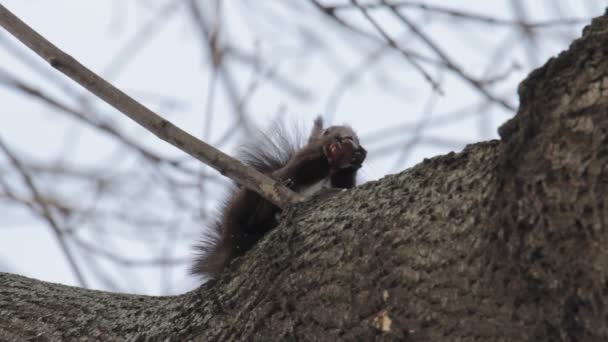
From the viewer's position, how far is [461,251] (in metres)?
1.41

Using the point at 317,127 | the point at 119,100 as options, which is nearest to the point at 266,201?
the point at 119,100

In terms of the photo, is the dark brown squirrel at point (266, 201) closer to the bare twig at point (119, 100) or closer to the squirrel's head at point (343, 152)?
the squirrel's head at point (343, 152)

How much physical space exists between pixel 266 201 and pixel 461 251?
1.05 meters

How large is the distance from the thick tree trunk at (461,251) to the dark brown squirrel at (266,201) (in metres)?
0.56

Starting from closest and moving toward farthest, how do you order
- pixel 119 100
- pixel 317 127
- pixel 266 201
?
pixel 119 100
pixel 266 201
pixel 317 127

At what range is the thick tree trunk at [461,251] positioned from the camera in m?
1.25

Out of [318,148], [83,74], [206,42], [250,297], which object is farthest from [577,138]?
[206,42]

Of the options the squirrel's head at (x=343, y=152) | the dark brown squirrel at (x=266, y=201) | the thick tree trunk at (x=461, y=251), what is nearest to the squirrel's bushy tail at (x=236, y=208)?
the dark brown squirrel at (x=266, y=201)

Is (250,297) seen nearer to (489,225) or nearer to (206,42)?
(489,225)

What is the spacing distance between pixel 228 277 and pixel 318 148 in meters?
0.90

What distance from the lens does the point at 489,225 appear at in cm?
138

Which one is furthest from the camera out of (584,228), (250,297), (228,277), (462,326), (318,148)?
(318,148)

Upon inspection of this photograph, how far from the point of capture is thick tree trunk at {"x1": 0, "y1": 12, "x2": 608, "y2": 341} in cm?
125

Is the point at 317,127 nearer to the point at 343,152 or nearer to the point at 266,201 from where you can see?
the point at 343,152
